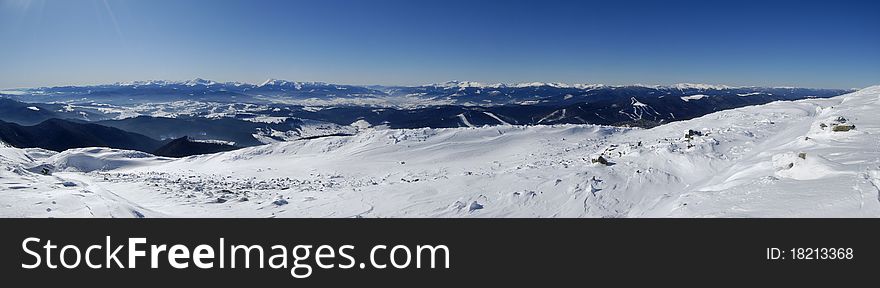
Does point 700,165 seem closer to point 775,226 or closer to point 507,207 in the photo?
point 507,207

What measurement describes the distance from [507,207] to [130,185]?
730 inches

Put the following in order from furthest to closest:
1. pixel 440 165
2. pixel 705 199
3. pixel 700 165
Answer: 1. pixel 440 165
2. pixel 700 165
3. pixel 705 199

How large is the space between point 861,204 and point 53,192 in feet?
77.3

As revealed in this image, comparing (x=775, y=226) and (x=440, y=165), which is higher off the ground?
(x=775, y=226)

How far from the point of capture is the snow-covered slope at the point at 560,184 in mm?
11656

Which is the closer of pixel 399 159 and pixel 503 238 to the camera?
pixel 503 238

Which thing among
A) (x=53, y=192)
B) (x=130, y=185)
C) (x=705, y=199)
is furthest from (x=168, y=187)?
(x=705, y=199)

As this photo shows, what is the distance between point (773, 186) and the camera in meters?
12.2

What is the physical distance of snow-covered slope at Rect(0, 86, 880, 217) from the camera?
38.2 ft

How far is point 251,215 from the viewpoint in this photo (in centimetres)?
1433

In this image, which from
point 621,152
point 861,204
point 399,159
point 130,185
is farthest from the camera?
point 399,159

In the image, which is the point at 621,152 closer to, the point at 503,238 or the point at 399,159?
the point at 399,159

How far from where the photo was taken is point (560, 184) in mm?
16938

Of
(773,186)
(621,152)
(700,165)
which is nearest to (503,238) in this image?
(773,186)
